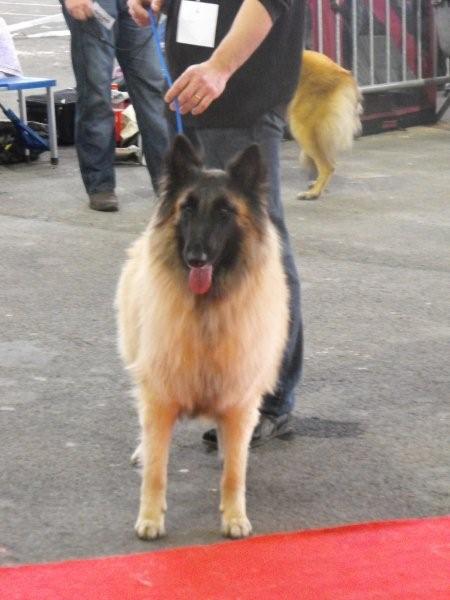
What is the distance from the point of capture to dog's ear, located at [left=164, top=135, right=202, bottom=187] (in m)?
3.31

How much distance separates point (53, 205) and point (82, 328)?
9.11ft

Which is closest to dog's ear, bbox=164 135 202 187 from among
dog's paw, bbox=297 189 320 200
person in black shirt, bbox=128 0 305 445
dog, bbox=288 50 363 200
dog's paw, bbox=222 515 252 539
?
person in black shirt, bbox=128 0 305 445

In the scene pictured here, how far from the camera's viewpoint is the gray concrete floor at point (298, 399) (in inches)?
142

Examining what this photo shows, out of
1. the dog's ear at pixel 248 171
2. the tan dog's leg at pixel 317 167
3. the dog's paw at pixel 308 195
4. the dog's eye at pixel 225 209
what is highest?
the dog's ear at pixel 248 171

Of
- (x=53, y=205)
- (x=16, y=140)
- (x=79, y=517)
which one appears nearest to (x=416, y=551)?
(x=79, y=517)

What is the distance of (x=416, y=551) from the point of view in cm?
328

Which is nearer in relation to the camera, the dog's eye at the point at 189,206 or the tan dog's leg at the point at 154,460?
the dog's eye at the point at 189,206

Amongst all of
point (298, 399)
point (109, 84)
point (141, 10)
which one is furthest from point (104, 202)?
point (141, 10)

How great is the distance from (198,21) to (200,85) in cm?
38

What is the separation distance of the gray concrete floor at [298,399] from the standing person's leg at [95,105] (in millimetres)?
213

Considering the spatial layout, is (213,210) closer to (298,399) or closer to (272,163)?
(272,163)

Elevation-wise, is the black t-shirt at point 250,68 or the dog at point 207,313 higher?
the black t-shirt at point 250,68

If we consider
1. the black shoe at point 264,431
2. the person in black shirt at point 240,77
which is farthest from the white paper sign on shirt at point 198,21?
the black shoe at point 264,431

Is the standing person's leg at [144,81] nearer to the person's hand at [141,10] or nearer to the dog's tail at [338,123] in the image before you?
the dog's tail at [338,123]
